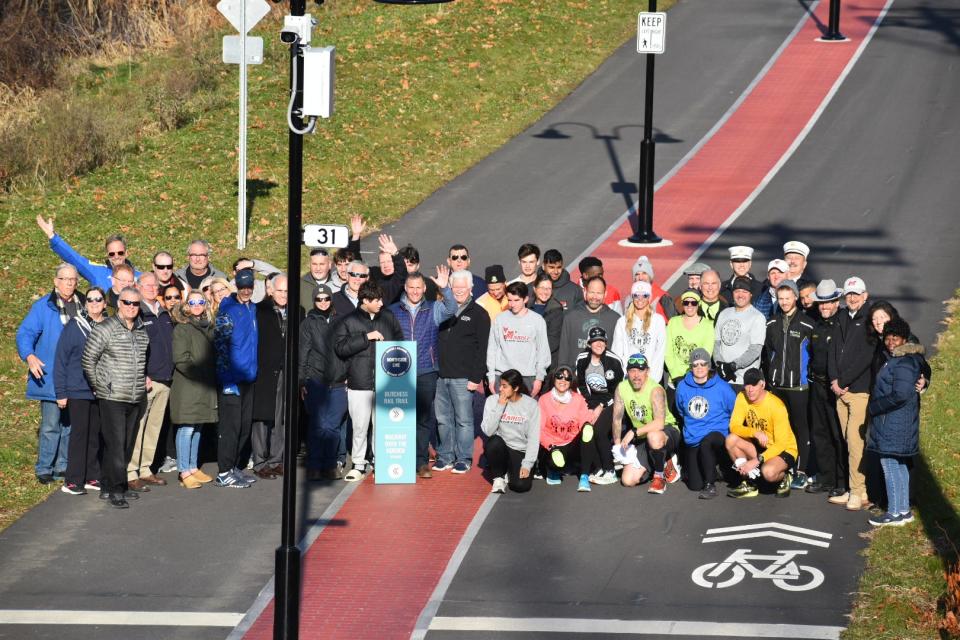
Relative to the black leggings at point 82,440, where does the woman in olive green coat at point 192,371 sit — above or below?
above

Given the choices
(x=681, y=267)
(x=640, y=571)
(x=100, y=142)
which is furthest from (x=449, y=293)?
(x=100, y=142)

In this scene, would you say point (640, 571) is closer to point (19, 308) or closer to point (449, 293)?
point (449, 293)

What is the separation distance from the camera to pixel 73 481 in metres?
14.9

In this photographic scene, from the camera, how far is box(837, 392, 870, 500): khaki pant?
1454cm

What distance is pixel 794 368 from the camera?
15.0m

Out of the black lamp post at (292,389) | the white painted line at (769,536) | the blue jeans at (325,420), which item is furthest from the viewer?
the blue jeans at (325,420)

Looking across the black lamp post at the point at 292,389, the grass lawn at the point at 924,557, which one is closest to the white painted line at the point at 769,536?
the grass lawn at the point at 924,557

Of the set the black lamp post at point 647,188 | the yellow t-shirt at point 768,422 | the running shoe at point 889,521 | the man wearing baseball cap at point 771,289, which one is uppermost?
the black lamp post at point 647,188

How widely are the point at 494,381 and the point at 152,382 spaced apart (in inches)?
142

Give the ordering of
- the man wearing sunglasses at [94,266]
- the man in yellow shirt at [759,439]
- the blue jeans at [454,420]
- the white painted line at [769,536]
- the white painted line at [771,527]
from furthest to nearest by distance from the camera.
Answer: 1. the man wearing sunglasses at [94,266]
2. the blue jeans at [454,420]
3. the man in yellow shirt at [759,439]
4. the white painted line at [771,527]
5. the white painted line at [769,536]

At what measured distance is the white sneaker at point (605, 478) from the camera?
50.1 ft

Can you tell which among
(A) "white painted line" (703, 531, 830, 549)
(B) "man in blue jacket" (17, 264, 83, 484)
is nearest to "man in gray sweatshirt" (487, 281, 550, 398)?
(A) "white painted line" (703, 531, 830, 549)

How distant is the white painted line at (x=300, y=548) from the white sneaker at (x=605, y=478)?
2.50 meters

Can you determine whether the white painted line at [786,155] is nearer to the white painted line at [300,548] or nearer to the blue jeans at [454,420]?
the blue jeans at [454,420]
